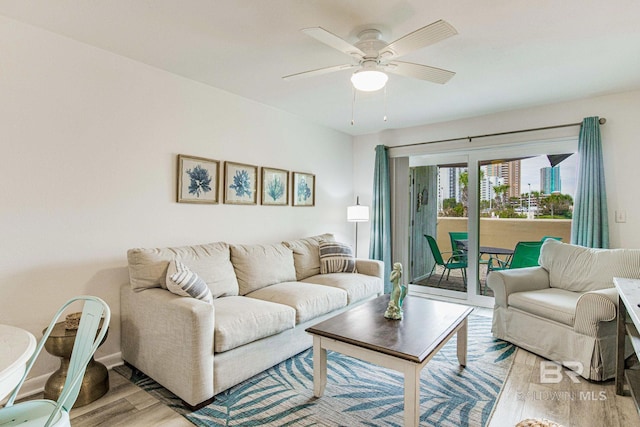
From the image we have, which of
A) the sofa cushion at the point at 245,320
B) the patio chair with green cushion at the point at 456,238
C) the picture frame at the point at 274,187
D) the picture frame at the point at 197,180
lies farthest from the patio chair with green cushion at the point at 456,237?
the picture frame at the point at 197,180

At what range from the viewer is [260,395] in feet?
7.17

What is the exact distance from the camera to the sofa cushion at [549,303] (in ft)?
8.45

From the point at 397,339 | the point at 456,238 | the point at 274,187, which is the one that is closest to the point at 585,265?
the point at 456,238

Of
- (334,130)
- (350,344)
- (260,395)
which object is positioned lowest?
(260,395)

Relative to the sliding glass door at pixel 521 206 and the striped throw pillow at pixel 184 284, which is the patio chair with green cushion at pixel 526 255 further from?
the striped throw pillow at pixel 184 284

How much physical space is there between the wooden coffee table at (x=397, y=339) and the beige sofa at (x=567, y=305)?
738 millimetres

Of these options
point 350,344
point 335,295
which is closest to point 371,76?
point 350,344

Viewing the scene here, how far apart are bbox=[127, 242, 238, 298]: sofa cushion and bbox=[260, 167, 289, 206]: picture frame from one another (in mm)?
916

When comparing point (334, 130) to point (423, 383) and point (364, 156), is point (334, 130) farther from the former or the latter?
point (423, 383)

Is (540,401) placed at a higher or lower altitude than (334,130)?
lower

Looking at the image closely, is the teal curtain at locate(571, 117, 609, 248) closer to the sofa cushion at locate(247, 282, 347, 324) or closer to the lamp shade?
the lamp shade

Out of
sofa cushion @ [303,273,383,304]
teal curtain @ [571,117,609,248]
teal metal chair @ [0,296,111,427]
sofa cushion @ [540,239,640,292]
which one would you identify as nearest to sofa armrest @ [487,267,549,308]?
sofa cushion @ [540,239,640,292]

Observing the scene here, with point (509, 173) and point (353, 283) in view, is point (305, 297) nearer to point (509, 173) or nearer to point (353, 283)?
point (353, 283)

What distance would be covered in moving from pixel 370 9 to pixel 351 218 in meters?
2.86
